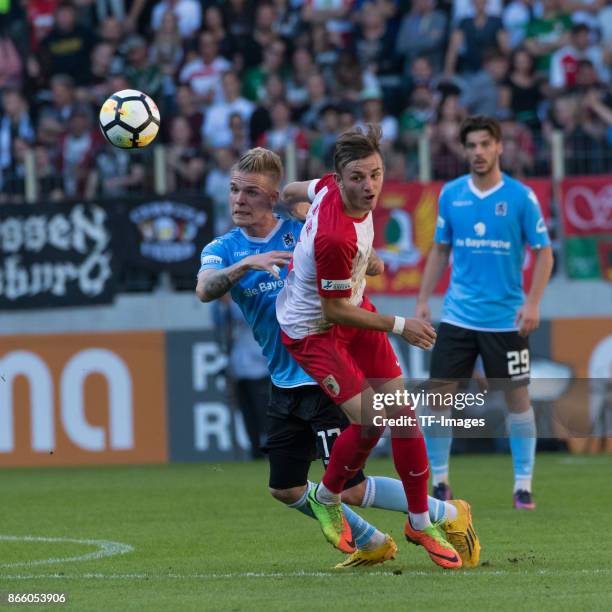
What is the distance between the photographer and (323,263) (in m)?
6.73

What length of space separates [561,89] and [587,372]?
320 centimetres

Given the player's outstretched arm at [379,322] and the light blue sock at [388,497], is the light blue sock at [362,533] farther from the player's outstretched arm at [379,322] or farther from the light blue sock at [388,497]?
the player's outstretched arm at [379,322]

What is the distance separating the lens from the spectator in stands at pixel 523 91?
16609 mm

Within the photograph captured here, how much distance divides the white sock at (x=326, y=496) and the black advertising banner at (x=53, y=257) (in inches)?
379

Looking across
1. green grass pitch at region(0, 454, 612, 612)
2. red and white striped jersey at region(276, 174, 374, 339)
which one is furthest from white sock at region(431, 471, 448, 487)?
red and white striped jersey at region(276, 174, 374, 339)

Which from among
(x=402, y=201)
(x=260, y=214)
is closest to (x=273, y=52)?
(x=402, y=201)

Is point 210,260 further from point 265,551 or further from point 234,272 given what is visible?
point 265,551

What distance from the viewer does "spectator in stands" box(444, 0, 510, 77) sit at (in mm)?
17484

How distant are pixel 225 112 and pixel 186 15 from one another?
247 centimetres

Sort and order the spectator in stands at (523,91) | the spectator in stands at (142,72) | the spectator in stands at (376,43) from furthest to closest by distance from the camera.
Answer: the spectator in stands at (142,72), the spectator in stands at (376,43), the spectator in stands at (523,91)

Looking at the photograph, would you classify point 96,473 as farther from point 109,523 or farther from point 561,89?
point 561,89

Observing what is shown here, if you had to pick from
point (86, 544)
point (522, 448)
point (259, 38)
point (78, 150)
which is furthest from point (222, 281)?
point (259, 38)

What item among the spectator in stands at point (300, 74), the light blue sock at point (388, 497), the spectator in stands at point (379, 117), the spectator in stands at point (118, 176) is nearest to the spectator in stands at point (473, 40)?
the spectator in stands at point (379, 117)

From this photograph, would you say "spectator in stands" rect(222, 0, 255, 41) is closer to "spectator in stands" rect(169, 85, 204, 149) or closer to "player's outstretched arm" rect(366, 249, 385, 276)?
"spectator in stands" rect(169, 85, 204, 149)
